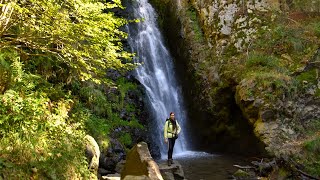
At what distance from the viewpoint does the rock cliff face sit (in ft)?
44.9

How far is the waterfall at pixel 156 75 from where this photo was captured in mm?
16047

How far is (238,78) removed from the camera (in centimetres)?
1541

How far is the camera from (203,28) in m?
18.5

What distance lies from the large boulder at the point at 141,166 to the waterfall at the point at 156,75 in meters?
6.65

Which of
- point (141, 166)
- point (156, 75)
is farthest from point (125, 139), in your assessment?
point (141, 166)

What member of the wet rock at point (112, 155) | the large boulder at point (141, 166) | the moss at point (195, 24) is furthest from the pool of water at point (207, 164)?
the moss at point (195, 24)

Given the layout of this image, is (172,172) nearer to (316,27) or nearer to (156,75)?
(156,75)

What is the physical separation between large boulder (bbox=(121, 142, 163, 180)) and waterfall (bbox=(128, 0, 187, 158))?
6.65 m

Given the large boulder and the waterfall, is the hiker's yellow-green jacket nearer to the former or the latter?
the large boulder

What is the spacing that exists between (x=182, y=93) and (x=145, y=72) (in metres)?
2.39

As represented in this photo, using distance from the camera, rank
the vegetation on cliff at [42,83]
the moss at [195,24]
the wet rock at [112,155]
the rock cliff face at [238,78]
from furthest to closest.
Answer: the moss at [195,24] < the rock cliff face at [238,78] < the wet rock at [112,155] < the vegetation on cliff at [42,83]

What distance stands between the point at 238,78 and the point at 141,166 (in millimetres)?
8953

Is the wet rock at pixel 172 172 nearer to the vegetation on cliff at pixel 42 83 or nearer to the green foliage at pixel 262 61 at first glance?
the vegetation on cliff at pixel 42 83

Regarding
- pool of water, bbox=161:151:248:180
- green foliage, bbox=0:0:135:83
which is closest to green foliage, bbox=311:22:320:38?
pool of water, bbox=161:151:248:180
